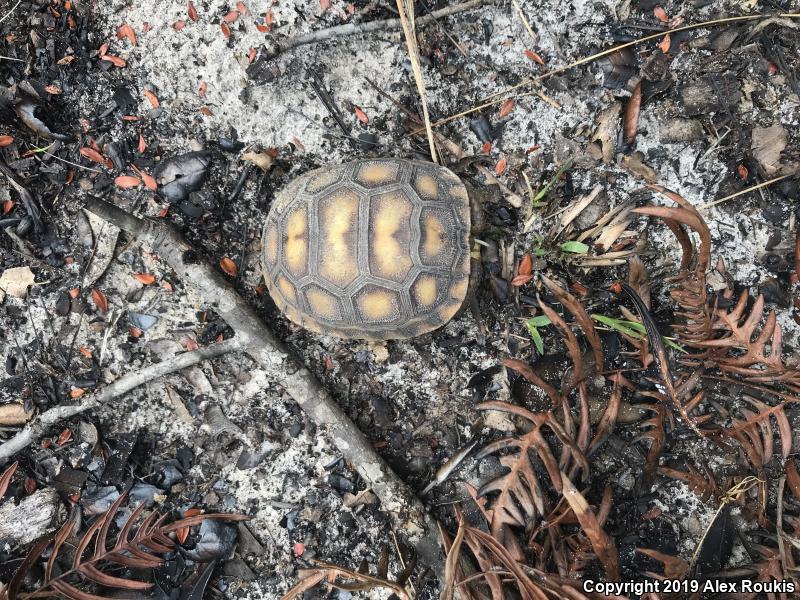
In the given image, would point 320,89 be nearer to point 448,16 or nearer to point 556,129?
point 448,16

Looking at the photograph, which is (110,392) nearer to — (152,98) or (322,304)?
(322,304)

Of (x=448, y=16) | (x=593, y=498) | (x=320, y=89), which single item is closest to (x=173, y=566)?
(x=593, y=498)

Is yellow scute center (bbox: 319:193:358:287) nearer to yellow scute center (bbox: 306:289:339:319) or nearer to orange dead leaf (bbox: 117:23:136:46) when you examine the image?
yellow scute center (bbox: 306:289:339:319)

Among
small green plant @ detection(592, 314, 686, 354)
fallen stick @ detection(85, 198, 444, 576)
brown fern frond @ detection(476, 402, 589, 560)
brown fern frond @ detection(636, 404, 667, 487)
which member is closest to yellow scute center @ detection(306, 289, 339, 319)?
fallen stick @ detection(85, 198, 444, 576)

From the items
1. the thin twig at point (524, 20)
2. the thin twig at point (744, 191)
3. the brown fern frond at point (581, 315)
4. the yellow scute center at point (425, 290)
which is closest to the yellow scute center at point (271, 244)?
the yellow scute center at point (425, 290)

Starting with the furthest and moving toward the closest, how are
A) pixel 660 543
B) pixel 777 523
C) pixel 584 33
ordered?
1. pixel 584 33
2. pixel 660 543
3. pixel 777 523
